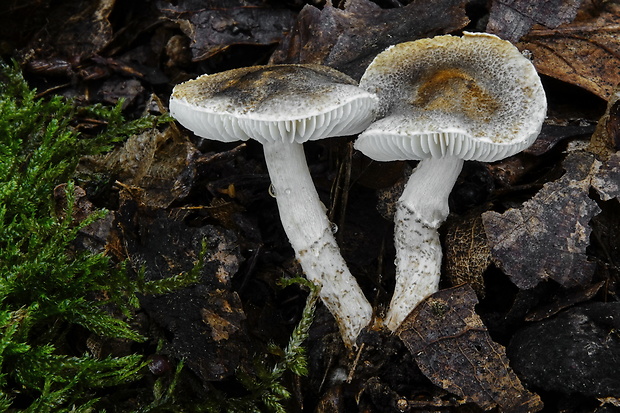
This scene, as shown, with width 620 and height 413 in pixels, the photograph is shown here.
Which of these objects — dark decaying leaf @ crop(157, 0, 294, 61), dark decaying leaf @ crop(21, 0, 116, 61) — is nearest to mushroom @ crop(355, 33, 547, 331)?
dark decaying leaf @ crop(157, 0, 294, 61)

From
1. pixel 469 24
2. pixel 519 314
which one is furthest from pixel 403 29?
pixel 519 314

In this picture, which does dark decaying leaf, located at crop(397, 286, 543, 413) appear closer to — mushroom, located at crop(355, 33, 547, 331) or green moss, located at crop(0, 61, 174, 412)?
mushroom, located at crop(355, 33, 547, 331)

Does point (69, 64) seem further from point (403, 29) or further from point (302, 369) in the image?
point (302, 369)

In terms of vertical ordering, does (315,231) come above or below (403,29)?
below

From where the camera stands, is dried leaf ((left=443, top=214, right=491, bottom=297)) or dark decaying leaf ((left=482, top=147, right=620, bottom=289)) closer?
dark decaying leaf ((left=482, top=147, right=620, bottom=289))

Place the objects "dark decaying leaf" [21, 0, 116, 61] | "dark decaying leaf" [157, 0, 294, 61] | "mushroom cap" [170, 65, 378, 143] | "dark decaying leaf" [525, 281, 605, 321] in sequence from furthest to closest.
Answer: "dark decaying leaf" [21, 0, 116, 61] < "dark decaying leaf" [157, 0, 294, 61] < "dark decaying leaf" [525, 281, 605, 321] < "mushroom cap" [170, 65, 378, 143]

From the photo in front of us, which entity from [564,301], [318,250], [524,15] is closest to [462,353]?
[564,301]

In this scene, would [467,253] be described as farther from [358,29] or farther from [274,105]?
[358,29]

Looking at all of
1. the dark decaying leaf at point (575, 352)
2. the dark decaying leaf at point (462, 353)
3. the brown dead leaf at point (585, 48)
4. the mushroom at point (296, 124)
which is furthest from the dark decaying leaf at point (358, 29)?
the dark decaying leaf at point (575, 352)
